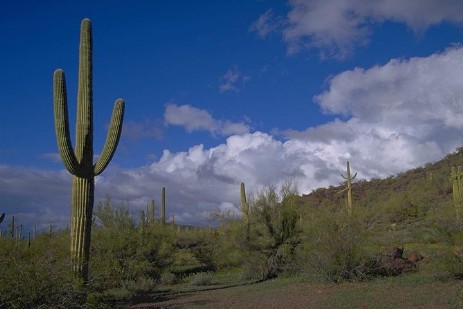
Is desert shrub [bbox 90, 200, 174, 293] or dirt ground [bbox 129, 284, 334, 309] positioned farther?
desert shrub [bbox 90, 200, 174, 293]

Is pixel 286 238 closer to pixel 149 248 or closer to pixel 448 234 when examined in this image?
pixel 149 248

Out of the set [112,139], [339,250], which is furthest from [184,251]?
[112,139]

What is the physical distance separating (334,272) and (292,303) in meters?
4.52

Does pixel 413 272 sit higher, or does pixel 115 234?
pixel 115 234

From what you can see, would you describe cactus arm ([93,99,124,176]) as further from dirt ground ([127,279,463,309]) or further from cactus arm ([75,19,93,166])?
dirt ground ([127,279,463,309])

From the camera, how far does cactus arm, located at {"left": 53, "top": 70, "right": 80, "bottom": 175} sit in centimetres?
1410

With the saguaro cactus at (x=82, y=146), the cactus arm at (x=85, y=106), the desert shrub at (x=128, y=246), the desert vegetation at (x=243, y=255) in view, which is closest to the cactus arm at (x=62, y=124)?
the saguaro cactus at (x=82, y=146)

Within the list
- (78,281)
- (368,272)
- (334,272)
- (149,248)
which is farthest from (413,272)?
(78,281)

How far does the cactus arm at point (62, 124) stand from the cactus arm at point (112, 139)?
3.01 feet

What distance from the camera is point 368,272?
→ 20.7 metres

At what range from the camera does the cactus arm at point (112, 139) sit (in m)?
15.4

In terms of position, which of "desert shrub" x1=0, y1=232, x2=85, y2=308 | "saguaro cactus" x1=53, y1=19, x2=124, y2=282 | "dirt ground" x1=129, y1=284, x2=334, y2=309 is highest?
"saguaro cactus" x1=53, y1=19, x2=124, y2=282

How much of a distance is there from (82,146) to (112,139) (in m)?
0.92

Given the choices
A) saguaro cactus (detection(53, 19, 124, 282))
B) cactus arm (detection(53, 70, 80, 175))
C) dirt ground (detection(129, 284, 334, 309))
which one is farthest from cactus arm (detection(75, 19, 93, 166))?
dirt ground (detection(129, 284, 334, 309))
